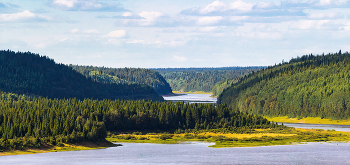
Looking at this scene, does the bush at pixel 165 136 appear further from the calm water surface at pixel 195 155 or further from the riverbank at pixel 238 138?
the calm water surface at pixel 195 155

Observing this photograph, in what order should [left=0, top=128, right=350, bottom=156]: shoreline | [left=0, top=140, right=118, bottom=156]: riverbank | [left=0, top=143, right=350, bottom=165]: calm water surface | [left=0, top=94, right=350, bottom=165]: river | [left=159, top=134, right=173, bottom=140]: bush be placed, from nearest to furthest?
[left=0, top=94, right=350, bottom=165]: river, [left=0, top=143, right=350, bottom=165]: calm water surface, [left=0, top=140, right=118, bottom=156]: riverbank, [left=0, top=128, right=350, bottom=156]: shoreline, [left=159, top=134, right=173, bottom=140]: bush

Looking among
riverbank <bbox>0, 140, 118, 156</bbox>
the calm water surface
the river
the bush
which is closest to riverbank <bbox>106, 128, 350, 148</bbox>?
the bush

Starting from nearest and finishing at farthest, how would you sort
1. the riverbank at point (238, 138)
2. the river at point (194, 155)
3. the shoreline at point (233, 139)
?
the river at point (194, 155) < the shoreline at point (233, 139) < the riverbank at point (238, 138)

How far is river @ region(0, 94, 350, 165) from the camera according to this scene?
132 metres

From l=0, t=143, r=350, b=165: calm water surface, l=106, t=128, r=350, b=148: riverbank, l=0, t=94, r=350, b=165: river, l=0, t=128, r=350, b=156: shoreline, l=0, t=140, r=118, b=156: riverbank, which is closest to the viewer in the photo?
l=0, t=94, r=350, b=165: river

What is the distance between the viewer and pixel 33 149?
5659 inches

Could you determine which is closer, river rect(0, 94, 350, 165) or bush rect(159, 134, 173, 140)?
river rect(0, 94, 350, 165)

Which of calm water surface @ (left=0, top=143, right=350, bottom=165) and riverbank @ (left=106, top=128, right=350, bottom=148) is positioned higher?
riverbank @ (left=106, top=128, right=350, bottom=148)

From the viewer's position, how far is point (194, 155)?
147 m

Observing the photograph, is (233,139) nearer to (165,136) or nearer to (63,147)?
(165,136)

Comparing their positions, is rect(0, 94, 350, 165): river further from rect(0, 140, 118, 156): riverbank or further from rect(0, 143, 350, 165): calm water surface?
rect(0, 140, 118, 156): riverbank

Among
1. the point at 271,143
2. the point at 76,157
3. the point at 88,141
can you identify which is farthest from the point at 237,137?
the point at 76,157

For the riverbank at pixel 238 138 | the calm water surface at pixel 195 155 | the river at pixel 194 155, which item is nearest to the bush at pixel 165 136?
the riverbank at pixel 238 138

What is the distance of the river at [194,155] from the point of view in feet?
434
